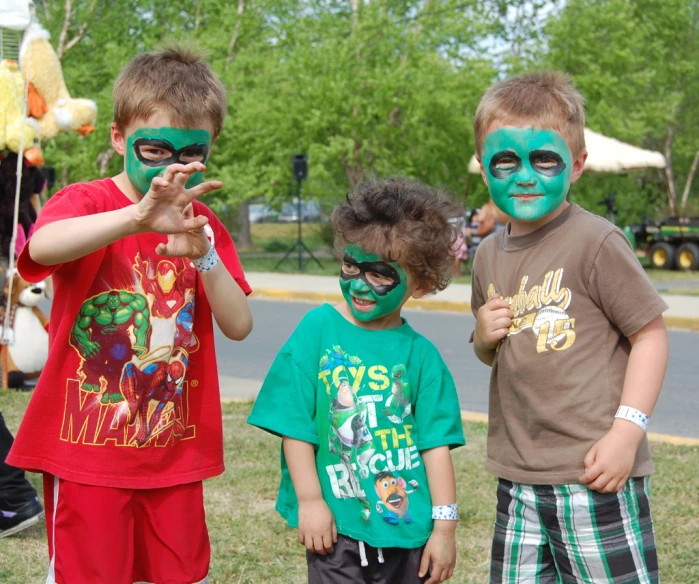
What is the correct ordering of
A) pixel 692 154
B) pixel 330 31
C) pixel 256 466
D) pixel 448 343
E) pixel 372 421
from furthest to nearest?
pixel 692 154 → pixel 330 31 → pixel 448 343 → pixel 256 466 → pixel 372 421

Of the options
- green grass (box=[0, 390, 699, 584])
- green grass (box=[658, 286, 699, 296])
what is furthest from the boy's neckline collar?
green grass (box=[658, 286, 699, 296])

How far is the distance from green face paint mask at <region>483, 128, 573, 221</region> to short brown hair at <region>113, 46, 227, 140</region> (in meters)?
0.76

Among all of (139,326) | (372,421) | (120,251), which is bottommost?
(372,421)

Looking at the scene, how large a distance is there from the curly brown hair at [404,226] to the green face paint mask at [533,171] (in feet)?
0.58

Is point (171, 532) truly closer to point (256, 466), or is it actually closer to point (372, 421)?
point (372, 421)

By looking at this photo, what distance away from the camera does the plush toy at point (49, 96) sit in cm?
584

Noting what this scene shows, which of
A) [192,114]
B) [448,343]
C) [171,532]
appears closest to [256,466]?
[171,532]

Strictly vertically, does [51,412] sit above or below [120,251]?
below

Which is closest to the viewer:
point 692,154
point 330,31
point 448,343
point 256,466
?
point 256,466

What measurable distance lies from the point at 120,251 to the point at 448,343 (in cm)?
800

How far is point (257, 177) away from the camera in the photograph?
22.7 m

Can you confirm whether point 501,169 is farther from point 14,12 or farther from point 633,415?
point 14,12

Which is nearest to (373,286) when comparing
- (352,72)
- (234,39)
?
(352,72)

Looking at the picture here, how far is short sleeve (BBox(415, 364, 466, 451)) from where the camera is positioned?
2.47 metres
